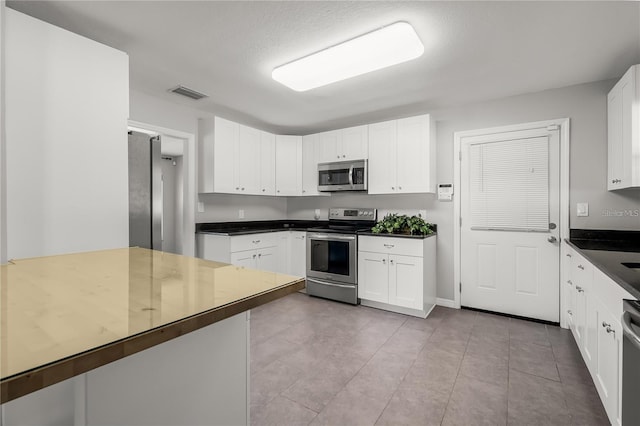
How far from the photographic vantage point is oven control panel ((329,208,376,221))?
4281mm

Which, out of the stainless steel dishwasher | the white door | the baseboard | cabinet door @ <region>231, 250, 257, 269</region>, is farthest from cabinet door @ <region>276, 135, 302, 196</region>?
the stainless steel dishwasher

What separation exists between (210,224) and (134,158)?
1672 mm

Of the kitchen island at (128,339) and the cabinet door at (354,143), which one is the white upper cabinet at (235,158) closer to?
the cabinet door at (354,143)

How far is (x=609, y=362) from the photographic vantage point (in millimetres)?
1583

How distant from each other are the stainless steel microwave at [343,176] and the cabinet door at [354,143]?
10cm

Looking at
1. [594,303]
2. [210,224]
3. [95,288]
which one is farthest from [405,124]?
[95,288]

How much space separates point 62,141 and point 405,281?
3.23m

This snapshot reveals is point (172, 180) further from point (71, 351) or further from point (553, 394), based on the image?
point (553, 394)

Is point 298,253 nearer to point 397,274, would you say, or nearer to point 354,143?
point 397,274

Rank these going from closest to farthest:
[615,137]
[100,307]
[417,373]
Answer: [100,307], [417,373], [615,137]

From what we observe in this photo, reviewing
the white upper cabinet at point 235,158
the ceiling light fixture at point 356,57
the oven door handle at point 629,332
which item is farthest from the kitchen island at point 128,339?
the white upper cabinet at point 235,158

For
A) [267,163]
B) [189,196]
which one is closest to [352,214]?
[267,163]

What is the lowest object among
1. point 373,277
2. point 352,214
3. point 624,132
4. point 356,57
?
point 373,277

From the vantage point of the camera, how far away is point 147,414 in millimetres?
873
